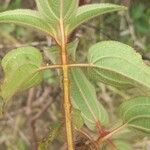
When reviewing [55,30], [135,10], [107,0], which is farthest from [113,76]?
[135,10]

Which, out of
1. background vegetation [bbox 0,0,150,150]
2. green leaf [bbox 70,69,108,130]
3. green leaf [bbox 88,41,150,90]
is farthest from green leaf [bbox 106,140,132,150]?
background vegetation [bbox 0,0,150,150]

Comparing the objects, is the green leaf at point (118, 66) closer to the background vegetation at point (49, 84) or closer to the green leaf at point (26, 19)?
the green leaf at point (26, 19)

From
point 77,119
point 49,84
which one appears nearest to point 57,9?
point 77,119

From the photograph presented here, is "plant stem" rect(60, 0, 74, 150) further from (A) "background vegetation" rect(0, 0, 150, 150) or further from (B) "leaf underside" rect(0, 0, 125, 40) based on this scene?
(A) "background vegetation" rect(0, 0, 150, 150)

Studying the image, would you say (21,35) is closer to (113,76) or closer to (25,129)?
(25,129)

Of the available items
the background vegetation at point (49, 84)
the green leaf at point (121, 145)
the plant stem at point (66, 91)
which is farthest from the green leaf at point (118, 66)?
the background vegetation at point (49, 84)

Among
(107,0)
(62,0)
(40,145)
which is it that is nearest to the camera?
(62,0)
